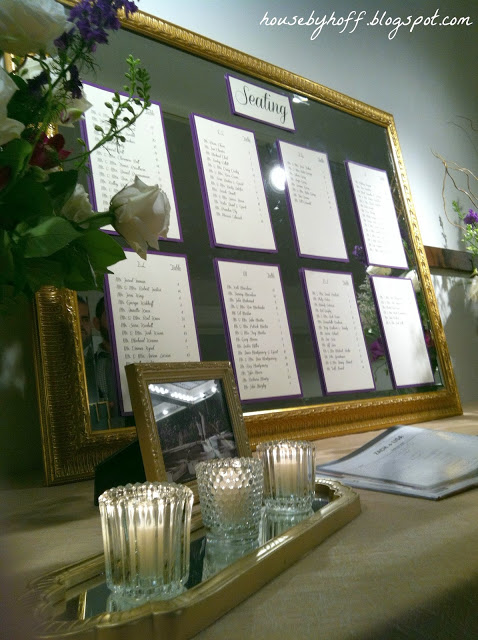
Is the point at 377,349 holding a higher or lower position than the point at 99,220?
lower

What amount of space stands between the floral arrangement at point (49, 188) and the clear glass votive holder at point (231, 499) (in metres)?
0.26

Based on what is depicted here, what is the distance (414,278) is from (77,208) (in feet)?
3.65

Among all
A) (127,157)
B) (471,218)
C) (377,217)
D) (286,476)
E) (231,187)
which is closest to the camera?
(286,476)

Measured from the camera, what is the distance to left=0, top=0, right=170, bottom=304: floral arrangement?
506 mm

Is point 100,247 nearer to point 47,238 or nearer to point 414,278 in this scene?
point 47,238

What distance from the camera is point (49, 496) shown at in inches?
28.5

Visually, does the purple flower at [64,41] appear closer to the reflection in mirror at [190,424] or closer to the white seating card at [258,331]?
the reflection in mirror at [190,424]

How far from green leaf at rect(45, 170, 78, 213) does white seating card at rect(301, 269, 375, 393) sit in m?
0.71

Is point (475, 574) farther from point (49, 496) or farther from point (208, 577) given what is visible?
point (49, 496)

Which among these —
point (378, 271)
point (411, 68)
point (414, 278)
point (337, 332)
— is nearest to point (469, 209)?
point (411, 68)

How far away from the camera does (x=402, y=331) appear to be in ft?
4.56

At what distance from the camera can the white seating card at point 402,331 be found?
1.34m

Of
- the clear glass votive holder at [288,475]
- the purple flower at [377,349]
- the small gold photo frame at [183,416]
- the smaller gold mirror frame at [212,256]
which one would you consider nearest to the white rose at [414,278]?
the smaller gold mirror frame at [212,256]

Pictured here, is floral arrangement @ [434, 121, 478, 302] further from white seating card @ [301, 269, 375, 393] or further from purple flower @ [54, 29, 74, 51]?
purple flower @ [54, 29, 74, 51]
